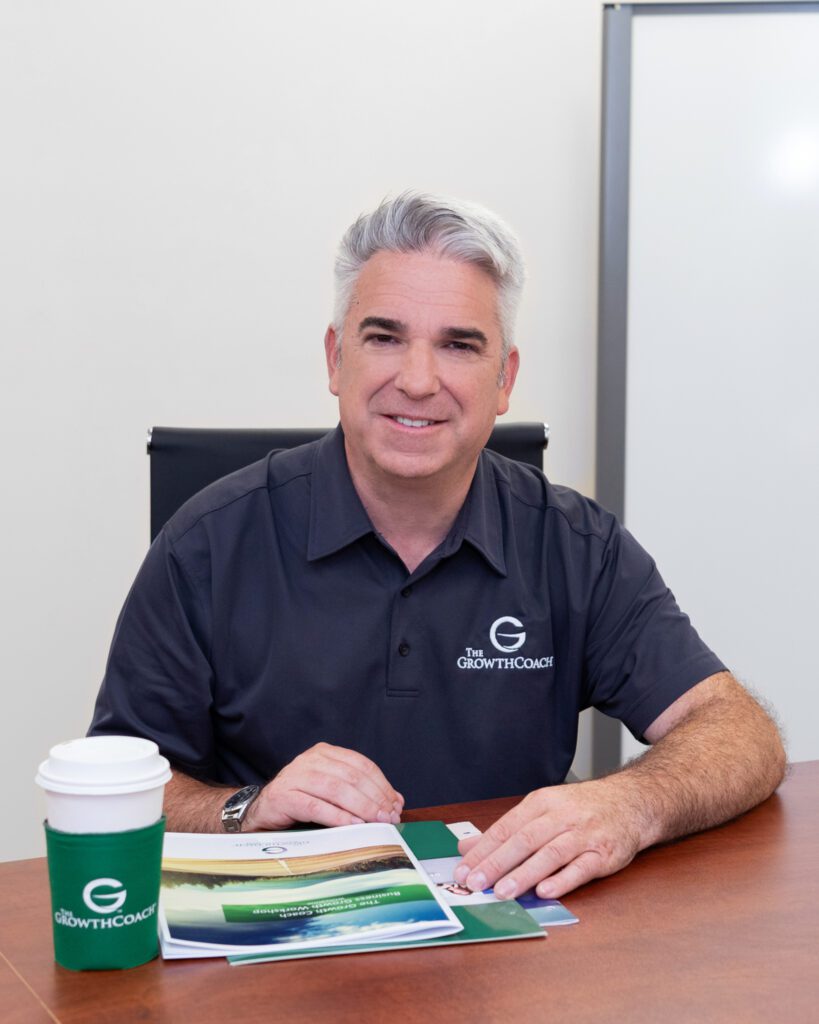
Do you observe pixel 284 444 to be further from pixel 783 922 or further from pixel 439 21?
pixel 439 21

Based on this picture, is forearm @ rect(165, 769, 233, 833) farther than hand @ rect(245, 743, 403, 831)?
Yes

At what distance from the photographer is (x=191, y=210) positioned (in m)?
2.73

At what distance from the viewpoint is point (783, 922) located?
1.04 meters

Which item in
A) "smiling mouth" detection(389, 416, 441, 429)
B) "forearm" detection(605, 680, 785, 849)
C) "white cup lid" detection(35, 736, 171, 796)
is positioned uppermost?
"smiling mouth" detection(389, 416, 441, 429)

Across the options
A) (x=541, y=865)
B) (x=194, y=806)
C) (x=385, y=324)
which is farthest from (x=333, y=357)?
(x=541, y=865)

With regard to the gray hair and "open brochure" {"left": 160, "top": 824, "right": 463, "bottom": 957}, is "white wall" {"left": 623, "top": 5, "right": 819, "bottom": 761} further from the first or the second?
"open brochure" {"left": 160, "top": 824, "right": 463, "bottom": 957}

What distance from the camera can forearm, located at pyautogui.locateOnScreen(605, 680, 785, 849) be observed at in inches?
49.3

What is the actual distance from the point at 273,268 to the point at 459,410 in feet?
4.11

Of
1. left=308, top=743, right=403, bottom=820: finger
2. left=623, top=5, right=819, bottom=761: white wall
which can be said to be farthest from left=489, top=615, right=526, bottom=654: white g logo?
left=623, top=5, right=819, bottom=761: white wall

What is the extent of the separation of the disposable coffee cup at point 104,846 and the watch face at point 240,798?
1.40ft

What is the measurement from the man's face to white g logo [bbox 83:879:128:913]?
85 centimetres

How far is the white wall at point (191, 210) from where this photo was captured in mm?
2650

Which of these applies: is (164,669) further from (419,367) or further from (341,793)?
(419,367)

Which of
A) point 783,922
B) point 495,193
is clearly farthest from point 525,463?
point 495,193
